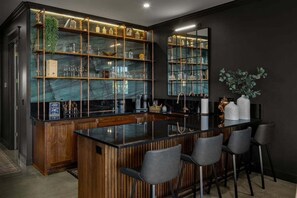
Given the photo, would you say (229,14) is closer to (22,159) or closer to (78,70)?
(78,70)

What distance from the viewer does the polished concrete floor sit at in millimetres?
3159

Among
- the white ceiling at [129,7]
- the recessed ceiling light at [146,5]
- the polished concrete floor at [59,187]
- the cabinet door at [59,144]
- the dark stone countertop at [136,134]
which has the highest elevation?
the white ceiling at [129,7]

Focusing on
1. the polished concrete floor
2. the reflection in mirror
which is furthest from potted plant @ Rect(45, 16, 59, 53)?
the reflection in mirror

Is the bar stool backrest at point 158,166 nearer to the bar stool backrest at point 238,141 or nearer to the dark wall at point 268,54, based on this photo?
the bar stool backrest at point 238,141

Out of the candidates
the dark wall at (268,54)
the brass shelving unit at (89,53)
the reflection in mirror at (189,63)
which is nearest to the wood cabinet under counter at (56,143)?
the brass shelving unit at (89,53)

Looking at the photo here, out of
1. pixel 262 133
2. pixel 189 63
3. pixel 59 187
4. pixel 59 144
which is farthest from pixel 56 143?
pixel 262 133

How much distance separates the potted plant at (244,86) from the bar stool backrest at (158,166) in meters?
2.09

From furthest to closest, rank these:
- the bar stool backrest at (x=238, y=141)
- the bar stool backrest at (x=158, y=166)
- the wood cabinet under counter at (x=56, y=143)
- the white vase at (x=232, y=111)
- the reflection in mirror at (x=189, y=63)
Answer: the reflection in mirror at (x=189, y=63) < the wood cabinet under counter at (x=56, y=143) < the white vase at (x=232, y=111) < the bar stool backrest at (x=238, y=141) < the bar stool backrest at (x=158, y=166)

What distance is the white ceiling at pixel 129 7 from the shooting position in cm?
423

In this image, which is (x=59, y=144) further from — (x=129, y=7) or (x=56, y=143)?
(x=129, y=7)

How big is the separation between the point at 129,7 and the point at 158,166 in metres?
3.35

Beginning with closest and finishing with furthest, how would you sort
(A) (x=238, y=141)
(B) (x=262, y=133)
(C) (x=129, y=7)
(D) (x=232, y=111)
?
(A) (x=238, y=141)
(B) (x=262, y=133)
(D) (x=232, y=111)
(C) (x=129, y=7)

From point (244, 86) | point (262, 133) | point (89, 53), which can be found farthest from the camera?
point (89, 53)

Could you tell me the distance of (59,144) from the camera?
3.99m
